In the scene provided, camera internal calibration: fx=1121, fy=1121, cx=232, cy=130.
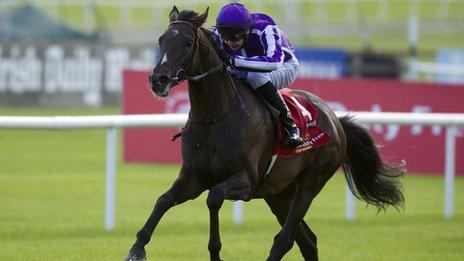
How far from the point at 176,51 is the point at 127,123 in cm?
366

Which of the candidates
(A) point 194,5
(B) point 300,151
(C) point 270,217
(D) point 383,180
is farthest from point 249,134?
(A) point 194,5

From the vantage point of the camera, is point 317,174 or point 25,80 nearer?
point 317,174

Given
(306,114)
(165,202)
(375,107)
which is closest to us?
(165,202)

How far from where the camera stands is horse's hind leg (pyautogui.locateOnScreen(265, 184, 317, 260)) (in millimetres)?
8180

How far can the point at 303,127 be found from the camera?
8000 millimetres

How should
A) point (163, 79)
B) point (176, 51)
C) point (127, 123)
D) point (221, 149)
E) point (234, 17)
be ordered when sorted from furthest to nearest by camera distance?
1. point (127, 123)
2. point (234, 17)
3. point (221, 149)
4. point (176, 51)
5. point (163, 79)

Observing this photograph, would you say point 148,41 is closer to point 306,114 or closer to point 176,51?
point 306,114

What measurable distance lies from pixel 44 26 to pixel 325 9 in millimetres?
10948

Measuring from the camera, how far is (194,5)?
30.7 metres

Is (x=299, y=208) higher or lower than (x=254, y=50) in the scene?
lower

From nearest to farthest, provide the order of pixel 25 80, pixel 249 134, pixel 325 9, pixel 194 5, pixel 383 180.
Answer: pixel 249 134 < pixel 383 180 < pixel 25 80 < pixel 194 5 < pixel 325 9

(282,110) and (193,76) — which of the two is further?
(282,110)

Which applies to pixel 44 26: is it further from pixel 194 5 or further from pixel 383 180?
pixel 383 180

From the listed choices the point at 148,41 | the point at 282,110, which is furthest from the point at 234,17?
the point at 148,41
